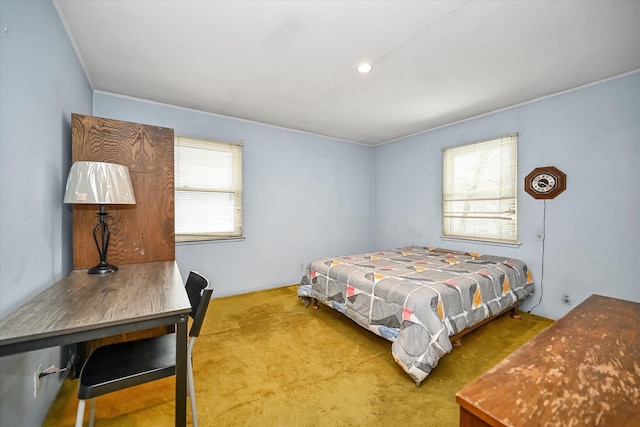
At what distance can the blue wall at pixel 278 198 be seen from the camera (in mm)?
3268

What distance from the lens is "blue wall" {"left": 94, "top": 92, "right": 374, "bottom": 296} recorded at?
3268 mm

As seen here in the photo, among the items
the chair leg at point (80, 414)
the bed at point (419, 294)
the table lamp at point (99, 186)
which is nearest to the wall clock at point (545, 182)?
the bed at point (419, 294)

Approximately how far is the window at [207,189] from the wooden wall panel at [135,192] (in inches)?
40.2

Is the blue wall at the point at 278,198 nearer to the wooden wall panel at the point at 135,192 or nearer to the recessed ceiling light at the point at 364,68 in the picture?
the wooden wall panel at the point at 135,192

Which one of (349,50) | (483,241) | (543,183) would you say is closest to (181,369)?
(349,50)

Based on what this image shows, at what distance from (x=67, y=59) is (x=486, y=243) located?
14.6 feet

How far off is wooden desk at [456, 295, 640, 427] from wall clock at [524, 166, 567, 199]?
2378 millimetres

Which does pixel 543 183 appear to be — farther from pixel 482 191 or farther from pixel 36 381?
pixel 36 381

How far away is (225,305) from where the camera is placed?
10.6 ft

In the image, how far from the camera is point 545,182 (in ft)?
9.47

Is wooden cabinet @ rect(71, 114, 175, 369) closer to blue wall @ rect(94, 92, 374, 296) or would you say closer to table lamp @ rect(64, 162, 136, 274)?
table lamp @ rect(64, 162, 136, 274)

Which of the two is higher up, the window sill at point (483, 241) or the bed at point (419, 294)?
the window sill at point (483, 241)

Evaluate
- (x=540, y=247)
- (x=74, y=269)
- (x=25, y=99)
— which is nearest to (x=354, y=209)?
(x=540, y=247)

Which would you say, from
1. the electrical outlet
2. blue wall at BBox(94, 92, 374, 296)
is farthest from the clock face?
the electrical outlet
